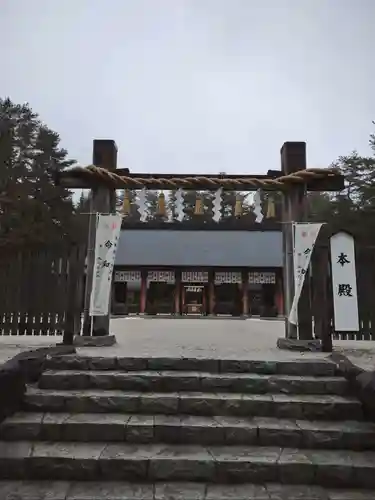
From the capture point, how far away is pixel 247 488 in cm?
235

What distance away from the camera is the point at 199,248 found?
68.6ft

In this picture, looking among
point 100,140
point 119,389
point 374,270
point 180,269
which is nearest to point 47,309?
point 100,140

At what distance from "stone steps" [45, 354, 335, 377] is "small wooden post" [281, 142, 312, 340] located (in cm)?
176

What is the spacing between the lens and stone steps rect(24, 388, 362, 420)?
9.67ft

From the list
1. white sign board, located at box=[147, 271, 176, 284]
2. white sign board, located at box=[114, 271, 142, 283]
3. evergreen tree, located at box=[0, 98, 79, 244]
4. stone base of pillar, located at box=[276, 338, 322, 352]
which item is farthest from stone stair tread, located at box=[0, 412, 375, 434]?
evergreen tree, located at box=[0, 98, 79, 244]

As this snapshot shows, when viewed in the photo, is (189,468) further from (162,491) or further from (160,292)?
(160,292)

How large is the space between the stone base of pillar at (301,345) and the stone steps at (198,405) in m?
1.73

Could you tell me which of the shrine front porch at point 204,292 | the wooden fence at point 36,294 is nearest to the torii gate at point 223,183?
the wooden fence at point 36,294

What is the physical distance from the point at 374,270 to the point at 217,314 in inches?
556

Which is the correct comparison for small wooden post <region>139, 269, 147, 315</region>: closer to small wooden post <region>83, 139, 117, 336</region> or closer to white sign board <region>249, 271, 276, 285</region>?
white sign board <region>249, 271, 276, 285</region>

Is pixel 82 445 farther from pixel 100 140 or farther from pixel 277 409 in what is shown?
pixel 100 140

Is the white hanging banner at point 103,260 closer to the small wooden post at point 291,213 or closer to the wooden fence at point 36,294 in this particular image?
the wooden fence at point 36,294

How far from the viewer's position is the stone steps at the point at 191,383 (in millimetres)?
3197

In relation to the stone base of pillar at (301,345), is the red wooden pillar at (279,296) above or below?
above
